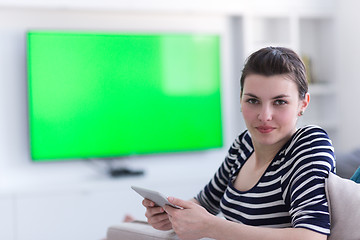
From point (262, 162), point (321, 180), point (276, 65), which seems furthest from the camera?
point (262, 162)

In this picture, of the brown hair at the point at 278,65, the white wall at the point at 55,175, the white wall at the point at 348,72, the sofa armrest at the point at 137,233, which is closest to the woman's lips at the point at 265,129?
the brown hair at the point at 278,65

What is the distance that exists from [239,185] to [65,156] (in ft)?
7.86

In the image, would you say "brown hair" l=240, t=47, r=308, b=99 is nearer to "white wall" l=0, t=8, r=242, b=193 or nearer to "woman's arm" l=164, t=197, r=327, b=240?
"woman's arm" l=164, t=197, r=327, b=240

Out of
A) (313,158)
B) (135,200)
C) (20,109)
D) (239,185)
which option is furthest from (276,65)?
(20,109)

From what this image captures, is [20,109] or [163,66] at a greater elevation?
[163,66]

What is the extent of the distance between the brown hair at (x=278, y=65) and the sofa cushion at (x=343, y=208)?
12.0 inches

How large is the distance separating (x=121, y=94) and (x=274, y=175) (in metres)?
2.62

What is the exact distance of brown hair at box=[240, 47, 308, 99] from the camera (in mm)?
1489

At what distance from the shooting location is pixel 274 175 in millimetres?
1498

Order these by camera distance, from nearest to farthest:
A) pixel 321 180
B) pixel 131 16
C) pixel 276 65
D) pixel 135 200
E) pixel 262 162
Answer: pixel 321 180 < pixel 276 65 < pixel 262 162 < pixel 135 200 < pixel 131 16

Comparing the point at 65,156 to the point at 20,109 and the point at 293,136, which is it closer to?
the point at 20,109

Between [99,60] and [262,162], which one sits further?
[99,60]

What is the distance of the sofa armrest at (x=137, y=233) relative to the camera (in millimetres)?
1558

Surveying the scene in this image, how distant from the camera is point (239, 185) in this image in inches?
66.9
